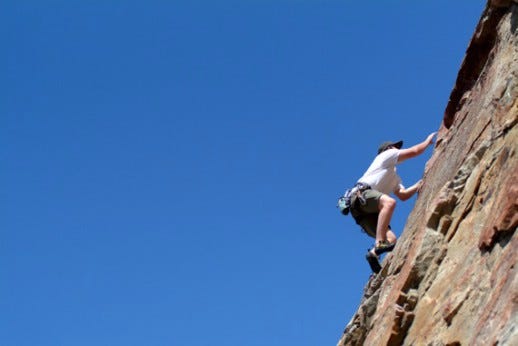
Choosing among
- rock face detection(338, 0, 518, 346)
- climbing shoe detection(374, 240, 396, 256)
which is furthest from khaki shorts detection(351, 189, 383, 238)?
rock face detection(338, 0, 518, 346)

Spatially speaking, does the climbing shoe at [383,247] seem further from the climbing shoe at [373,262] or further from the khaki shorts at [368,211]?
the khaki shorts at [368,211]

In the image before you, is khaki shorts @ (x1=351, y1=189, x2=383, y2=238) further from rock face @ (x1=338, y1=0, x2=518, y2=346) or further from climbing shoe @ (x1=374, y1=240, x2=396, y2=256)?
rock face @ (x1=338, y1=0, x2=518, y2=346)

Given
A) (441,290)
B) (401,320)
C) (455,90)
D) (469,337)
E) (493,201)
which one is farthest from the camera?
(455,90)

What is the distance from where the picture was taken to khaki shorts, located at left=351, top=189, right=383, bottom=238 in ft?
48.2

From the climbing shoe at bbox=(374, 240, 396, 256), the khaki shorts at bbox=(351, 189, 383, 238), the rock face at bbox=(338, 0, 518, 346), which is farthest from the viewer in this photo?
the khaki shorts at bbox=(351, 189, 383, 238)

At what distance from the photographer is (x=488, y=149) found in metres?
10.8

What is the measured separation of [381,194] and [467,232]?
14.0 ft

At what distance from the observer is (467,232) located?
1042cm

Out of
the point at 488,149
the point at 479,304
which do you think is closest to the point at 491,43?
the point at 488,149

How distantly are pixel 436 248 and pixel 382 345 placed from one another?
174 centimetres

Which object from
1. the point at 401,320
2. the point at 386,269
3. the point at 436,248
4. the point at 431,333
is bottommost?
the point at 431,333

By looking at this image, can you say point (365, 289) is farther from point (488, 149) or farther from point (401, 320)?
point (488, 149)

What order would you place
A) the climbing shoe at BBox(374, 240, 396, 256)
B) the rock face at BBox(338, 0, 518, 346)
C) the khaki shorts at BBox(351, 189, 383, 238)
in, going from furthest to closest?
the khaki shorts at BBox(351, 189, 383, 238), the climbing shoe at BBox(374, 240, 396, 256), the rock face at BBox(338, 0, 518, 346)

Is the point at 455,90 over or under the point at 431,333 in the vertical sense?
over
